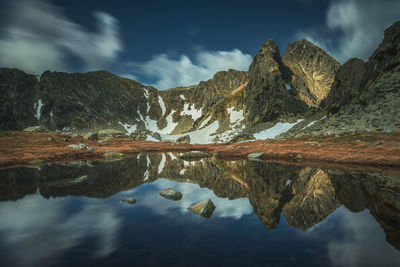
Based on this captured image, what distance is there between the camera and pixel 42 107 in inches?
6727

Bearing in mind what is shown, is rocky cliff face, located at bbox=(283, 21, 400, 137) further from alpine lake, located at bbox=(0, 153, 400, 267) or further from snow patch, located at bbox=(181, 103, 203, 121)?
snow patch, located at bbox=(181, 103, 203, 121)

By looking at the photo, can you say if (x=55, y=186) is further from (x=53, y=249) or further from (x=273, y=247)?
(x=273, y=247)

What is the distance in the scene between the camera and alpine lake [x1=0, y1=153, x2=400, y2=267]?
6.17m

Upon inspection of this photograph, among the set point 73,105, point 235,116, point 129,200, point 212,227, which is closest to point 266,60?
point 235,116

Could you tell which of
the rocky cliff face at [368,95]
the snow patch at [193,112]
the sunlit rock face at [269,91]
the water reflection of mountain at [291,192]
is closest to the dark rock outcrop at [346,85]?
the rocky cliff face at [368,95]

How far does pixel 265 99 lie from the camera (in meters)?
86.4

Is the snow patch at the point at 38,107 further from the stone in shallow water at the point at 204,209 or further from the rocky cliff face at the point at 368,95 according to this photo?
the stone in shallow water at the point at 204,209

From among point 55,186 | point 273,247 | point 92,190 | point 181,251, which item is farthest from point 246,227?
point 55,186

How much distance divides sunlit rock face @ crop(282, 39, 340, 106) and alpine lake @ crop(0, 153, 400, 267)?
94488mm

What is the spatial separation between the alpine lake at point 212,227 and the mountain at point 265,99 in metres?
36.5

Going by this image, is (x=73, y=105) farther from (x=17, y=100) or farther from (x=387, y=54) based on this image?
(x=387, y=54)

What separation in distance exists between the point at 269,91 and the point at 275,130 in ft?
79.8

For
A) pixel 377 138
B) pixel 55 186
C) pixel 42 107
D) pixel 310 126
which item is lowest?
pixel 55 186

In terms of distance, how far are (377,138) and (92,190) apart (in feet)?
140
